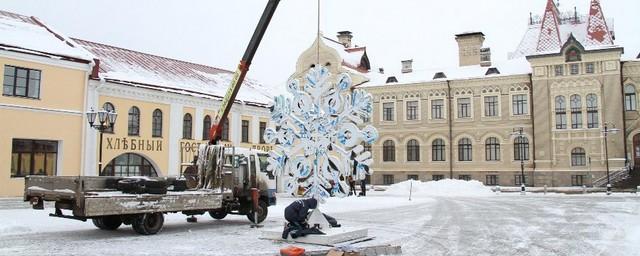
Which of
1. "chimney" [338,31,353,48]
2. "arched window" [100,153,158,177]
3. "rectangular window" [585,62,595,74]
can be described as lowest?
"arched window" [100,153,158,177]

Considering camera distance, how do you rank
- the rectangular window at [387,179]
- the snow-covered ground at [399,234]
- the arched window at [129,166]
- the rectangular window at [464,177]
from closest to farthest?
the snow-covered ground at [399,234] < the arched window at [129,166] < the rectangular window at [464,177] < the rectangular window at [387,179]

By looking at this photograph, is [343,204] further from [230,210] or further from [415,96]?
[415,96]

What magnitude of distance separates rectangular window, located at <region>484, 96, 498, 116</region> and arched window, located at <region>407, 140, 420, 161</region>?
651cm

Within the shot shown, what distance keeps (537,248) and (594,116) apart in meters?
36.3

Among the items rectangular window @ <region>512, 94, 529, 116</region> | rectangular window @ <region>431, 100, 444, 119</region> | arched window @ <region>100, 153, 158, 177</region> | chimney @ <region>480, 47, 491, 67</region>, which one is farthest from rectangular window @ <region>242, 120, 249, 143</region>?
chimney @ <region>480, 47, 491, 67</region>

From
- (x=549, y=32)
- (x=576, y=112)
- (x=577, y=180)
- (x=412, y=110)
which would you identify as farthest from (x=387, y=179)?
(x=549, y=32)

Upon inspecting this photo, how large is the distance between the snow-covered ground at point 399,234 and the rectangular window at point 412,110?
2965cm

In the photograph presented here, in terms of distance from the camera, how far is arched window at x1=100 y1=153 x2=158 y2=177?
27.6 meters

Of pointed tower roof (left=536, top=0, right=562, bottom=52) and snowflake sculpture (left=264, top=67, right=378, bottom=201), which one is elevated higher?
pointed tower roof (left=536, top=0, right=562, bottom=52)

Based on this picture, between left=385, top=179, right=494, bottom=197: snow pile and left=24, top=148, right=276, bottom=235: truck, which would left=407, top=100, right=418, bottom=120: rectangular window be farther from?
left=24, top=148, right=276, bottom=235: truck

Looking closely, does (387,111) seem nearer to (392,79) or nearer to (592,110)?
(392,79)

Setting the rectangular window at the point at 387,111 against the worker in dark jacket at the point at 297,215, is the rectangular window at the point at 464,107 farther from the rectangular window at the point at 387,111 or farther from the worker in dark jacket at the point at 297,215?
the worker in dark jacket at the point at 297,215

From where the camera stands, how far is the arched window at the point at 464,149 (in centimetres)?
4925

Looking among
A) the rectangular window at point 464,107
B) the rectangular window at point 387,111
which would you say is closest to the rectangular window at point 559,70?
the rectangular window at point 464,107
